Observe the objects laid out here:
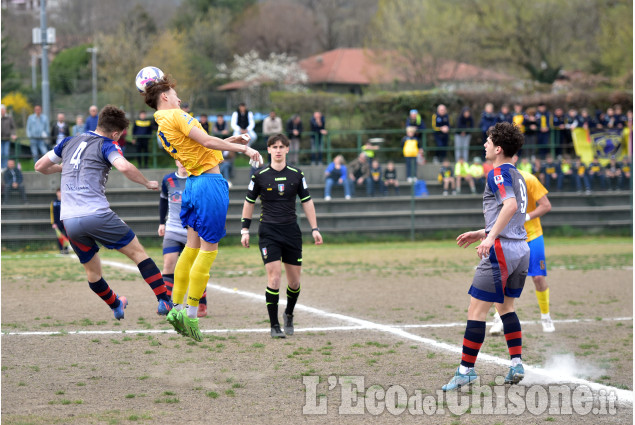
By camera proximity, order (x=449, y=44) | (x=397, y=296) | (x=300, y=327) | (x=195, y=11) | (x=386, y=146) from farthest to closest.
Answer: (x=195, y=11) < (x=449, y=44) < (x=386, y=146) < (x=397, y=296) < (x=300, y=327)

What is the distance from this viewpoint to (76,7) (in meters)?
77.3

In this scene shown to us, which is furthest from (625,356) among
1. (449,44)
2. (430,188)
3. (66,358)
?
(449,44)

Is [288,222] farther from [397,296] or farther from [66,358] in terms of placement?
[397,296]

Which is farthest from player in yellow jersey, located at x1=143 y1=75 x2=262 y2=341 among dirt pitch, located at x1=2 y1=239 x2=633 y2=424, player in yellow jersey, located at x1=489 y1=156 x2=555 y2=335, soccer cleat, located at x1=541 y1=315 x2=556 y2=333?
soccer cleat, located at x1=541 y1=315 x2=556 y2=333

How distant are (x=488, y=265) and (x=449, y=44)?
154 feet

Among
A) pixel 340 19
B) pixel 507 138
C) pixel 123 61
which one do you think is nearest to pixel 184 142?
pixel 507 138

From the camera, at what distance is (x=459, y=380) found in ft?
21.5

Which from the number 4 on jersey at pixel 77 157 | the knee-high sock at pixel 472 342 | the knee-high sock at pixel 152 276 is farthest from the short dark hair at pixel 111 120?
the knee-high sock at pixel 472 342

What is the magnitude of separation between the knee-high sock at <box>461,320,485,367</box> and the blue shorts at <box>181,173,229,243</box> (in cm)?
251

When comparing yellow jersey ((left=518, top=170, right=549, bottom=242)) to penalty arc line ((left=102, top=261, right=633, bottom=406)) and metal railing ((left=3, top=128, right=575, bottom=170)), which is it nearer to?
penalty arc line ((left=102, top=261, right=633, bottom=406))

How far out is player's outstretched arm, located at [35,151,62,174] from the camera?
741cm

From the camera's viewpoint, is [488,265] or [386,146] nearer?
[488,265]

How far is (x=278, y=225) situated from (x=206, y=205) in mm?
1701

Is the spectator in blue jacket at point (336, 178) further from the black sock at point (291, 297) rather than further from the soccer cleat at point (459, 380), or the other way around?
the soccer cleat at point (459, 380)
